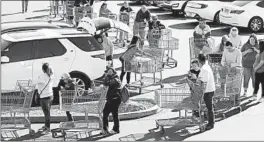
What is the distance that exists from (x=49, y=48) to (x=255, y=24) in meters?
11.5

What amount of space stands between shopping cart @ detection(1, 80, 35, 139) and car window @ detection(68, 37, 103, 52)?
2247 mm

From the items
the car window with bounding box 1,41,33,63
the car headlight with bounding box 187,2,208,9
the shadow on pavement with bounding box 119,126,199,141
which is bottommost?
the shadow on pavement with bounding box 119,126,199,141

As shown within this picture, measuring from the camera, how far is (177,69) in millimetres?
19219

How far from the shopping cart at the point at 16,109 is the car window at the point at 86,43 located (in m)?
2.25

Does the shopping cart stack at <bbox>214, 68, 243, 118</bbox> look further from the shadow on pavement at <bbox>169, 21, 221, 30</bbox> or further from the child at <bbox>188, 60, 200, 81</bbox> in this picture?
the shadow on pavement at <bbox>169, 21, 221, 30</bbox>

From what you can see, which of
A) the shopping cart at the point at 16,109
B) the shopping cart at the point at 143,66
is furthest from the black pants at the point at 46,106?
the shopping cart at the point at 143,66

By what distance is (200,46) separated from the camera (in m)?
18.4

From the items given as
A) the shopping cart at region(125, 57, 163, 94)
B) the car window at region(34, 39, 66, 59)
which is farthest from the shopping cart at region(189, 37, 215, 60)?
the car window at region(34, 39, 66, 59)

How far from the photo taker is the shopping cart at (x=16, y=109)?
43.2ft

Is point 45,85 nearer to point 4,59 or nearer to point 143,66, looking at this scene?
point 4,59

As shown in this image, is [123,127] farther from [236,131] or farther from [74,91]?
[236,131]

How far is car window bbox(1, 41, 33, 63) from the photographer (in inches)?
589

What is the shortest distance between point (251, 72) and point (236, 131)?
3.12 m

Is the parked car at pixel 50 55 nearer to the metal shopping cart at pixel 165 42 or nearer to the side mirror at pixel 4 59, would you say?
the side mirror at pixel 4 59
